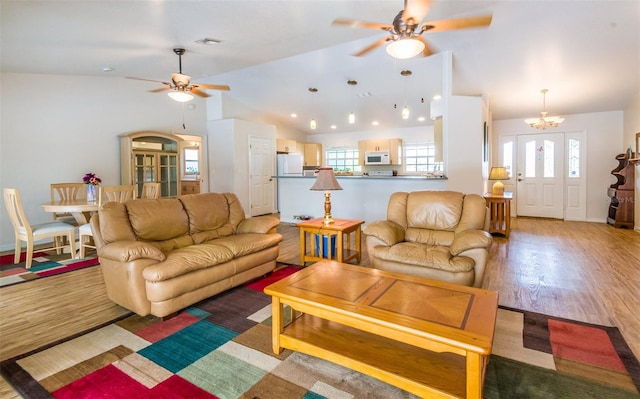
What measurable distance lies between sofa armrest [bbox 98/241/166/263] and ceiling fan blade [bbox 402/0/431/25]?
269 cm

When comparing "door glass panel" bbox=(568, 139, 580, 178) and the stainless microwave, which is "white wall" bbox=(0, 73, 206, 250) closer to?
the stainless microwave

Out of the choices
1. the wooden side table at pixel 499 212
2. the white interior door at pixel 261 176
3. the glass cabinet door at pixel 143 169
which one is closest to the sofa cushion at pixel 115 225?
the glass cabinet door at pixel 143 169

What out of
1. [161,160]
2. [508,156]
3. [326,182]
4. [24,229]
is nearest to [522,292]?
[326,182]

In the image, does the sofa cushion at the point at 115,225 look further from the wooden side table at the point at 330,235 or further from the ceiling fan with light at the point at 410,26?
the ceiling fan with light at the point at 410,26

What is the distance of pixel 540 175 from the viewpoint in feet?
24.4

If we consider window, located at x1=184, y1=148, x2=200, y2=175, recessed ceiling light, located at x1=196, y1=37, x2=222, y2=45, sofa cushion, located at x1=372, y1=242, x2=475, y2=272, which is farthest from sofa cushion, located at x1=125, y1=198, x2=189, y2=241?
window, located at x1=184, y1=148, x2=200, y2=175

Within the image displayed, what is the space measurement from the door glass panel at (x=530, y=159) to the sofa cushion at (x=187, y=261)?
7.37 meters

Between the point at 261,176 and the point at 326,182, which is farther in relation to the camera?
the point at 261,176

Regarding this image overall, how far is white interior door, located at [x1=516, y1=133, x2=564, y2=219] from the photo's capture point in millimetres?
7250

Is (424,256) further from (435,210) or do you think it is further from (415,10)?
(415,10)

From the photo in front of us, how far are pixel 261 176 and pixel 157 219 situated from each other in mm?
→ 5150

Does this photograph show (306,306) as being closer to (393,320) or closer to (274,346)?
(274,346)

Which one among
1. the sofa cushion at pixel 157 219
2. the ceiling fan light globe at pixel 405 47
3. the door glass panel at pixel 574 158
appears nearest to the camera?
the ceiling fan light globe at pixel 405 47

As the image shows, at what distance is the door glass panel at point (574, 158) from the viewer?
7.05 meters
